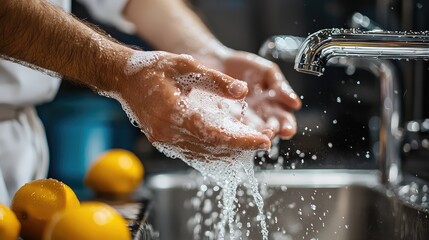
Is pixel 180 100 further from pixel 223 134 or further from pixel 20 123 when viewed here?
pixel 20 123

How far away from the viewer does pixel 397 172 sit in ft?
4.23

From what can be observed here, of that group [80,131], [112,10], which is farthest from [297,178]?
[80,131]

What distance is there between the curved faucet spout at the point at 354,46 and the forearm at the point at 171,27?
46cm

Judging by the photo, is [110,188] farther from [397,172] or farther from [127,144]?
[127,144]

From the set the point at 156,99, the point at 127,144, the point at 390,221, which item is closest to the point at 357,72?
the point at 127,144

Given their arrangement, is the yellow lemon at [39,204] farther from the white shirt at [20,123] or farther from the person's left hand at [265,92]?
the person's left hand at [265,92]

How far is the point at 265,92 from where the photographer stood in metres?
1.17

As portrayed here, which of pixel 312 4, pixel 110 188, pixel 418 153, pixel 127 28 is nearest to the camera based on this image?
pixel 110 188

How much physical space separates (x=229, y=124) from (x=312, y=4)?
1.29 meters

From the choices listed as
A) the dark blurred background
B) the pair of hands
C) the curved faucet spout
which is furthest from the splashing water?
the dark blurred background

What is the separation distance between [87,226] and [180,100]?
0.16m

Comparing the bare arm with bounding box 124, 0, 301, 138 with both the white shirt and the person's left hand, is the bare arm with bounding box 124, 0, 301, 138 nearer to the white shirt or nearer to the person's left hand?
the person's left hand

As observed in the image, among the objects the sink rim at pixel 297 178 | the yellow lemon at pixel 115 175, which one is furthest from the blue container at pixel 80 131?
the yellow lemon at pixel 115 175

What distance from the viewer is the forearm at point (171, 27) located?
51.2 inches
